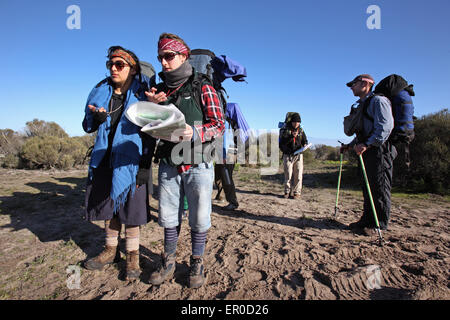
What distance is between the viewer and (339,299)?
2.03 metres

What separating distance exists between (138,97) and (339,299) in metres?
2.79

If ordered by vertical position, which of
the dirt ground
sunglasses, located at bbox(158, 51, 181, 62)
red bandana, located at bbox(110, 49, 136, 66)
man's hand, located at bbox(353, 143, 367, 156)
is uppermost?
red bandana, located at bbox(110, 49, 136, 66)

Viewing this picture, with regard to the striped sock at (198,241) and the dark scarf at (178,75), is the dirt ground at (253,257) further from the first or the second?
the dark scarf at (178,75)

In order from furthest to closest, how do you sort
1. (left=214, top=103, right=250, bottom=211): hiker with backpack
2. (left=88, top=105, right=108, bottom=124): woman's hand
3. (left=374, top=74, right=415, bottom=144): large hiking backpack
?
(left=214, top=103, right=250, bottom=211): hiker with backpack, (left=374, top=74, right=415, bottom=144): large hiking backpack, (left=88, top=105, right=108, bottom=124): woman's hand

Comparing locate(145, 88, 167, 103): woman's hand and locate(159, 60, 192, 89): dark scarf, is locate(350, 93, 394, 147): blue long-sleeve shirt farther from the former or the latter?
locate(145, 88, 167, 103): woman's hand

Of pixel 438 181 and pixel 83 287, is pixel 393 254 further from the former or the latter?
pixel 438 181

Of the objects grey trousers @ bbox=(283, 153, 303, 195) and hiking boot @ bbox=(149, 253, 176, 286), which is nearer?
hiking boot @ bbox=(149, 253, 176, 286)

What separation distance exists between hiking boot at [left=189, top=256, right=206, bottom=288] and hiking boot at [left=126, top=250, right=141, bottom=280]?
0.61 meters

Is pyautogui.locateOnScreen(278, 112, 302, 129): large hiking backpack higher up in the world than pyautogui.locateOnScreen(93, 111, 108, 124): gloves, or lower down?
higher up

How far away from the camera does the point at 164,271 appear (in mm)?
2309

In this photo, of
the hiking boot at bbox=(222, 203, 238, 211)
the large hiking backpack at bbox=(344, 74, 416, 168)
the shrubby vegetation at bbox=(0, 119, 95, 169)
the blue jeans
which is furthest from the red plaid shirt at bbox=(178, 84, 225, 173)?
the shrubby vegetation at bbox=(0, 119, 95, 169)

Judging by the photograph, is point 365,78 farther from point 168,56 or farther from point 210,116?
point 168,56

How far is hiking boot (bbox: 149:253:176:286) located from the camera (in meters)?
2.25
